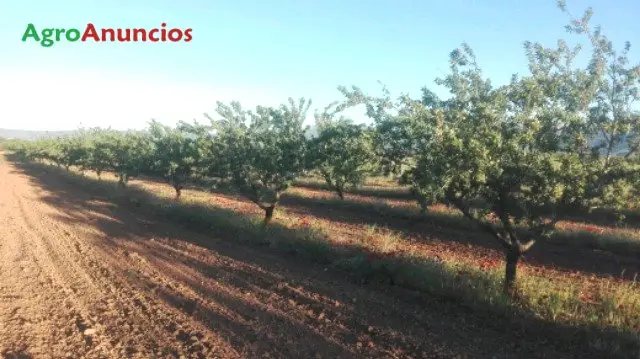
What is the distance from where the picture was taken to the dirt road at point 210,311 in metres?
8.19

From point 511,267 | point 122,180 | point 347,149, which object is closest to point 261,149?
point 347,149

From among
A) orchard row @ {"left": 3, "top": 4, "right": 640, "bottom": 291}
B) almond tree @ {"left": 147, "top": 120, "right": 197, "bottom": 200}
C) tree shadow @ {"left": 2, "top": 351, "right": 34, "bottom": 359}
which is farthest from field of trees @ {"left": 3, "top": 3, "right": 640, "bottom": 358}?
almond tree @ {"left": 147, "top": 120, "right": 197, "bottom": 200}

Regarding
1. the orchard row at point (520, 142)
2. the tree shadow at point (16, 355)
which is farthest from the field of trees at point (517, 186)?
the tree shadow at point (16, 355)

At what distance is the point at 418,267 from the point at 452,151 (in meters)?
4.29

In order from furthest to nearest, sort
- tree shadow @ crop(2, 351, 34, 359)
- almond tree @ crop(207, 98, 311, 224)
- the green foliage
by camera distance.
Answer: almond tree @ crop(207, 98, 311, 224) < the green foliage < tree shadow @ crop(2, 351, 34, 359)

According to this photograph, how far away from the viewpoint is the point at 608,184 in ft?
30.7

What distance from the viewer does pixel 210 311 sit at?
986 cm

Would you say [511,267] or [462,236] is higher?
[511,267]

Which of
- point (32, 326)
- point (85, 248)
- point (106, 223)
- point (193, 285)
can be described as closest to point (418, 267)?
point (193, 285)

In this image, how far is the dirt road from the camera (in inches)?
322

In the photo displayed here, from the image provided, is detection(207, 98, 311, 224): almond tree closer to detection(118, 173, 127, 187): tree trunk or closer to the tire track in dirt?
the tire track in dirt

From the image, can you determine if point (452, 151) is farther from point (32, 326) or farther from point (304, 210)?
point (304, 210)

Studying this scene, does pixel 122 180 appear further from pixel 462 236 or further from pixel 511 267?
pixel 511 267

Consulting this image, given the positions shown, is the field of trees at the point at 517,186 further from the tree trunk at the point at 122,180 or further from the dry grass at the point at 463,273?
the tree trunk at the point at 122,180
